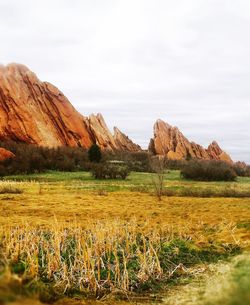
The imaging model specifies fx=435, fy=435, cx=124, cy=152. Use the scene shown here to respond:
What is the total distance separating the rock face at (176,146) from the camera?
102 meters

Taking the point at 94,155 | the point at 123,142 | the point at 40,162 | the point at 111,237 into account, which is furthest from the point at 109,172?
the point at 123,142

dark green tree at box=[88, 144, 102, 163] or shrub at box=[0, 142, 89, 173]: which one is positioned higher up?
dark green tree at box=[88, 144, 102, 163]

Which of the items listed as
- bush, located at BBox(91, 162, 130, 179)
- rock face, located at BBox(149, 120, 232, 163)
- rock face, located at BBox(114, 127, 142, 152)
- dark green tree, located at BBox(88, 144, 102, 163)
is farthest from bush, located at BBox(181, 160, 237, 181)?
rock face, located at BBox(114, 127, 142, 152)

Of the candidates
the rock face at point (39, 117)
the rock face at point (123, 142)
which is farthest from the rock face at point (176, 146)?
the rock face at point (39, 117)

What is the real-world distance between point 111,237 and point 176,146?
92755 mm

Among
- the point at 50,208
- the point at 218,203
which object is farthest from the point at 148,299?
the point at 218,203

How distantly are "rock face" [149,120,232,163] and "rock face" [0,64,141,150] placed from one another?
34.9 ft

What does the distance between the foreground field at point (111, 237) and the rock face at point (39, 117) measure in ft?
146

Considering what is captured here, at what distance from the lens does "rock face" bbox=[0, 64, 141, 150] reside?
76875mm

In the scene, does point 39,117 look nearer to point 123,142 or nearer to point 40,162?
point 123,142

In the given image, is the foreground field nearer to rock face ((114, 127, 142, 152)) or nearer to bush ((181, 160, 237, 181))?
bush ((181, 160, 237, 181))

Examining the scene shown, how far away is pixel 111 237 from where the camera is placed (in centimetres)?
1181

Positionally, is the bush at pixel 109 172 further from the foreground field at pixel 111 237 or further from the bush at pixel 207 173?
the foreground field at pixel 111 237

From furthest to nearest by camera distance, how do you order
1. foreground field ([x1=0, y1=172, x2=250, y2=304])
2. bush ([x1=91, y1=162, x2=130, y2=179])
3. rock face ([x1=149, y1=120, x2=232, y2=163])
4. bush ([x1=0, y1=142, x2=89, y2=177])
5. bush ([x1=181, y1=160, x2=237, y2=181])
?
rock face ([x1=149, y1=120, x2=232, y2=163]), bush ([x1=0, y1=142, x2=89, y2=177]), bush ([x1=181, y1=160, x2=237, y2=181]), bush ([x1=91, y1=162, x2=130, y2=179]), foreground field ([x1=0, y1=172, x2=250, y2=304])
